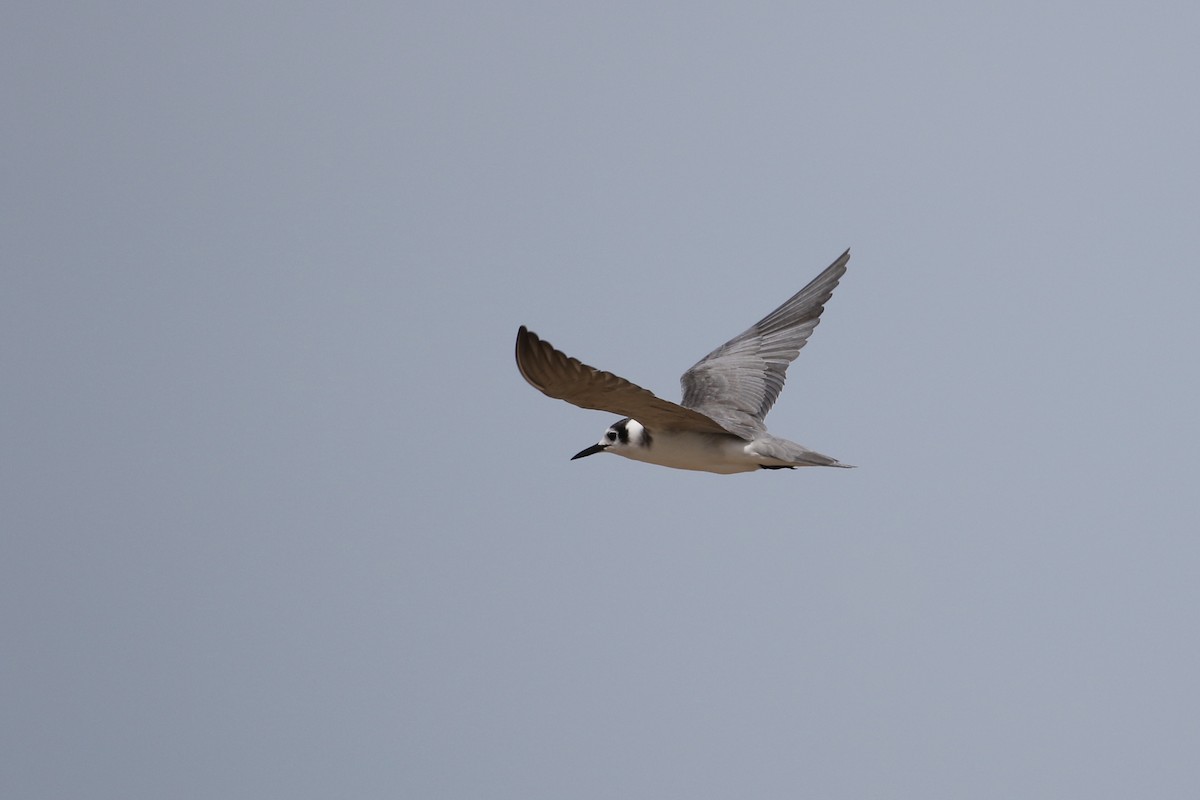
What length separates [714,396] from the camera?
1320 cm

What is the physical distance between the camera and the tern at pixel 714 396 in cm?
962

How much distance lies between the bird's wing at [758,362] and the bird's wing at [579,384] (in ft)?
6.54

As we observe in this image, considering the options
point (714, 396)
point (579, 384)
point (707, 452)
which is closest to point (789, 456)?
point (707, 452)

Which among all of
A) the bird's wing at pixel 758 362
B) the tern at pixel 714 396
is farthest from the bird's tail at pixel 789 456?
the bird's wing at pixel 758 362

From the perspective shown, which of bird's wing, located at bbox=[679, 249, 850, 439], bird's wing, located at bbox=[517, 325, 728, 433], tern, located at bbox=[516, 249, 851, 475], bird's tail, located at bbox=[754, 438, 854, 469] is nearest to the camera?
bird's wing, located at bbox=[517, 325, 728, 433]

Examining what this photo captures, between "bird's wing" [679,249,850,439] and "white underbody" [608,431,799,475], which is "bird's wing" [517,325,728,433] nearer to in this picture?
"white underbody" [608,431,799,475]

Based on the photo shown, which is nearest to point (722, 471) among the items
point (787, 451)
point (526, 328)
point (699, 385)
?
point (787, 451)

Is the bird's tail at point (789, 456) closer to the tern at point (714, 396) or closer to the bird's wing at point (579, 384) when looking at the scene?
the tern at point (714, 396)

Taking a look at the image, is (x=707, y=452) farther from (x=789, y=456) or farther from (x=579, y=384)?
(x=579, y=384)

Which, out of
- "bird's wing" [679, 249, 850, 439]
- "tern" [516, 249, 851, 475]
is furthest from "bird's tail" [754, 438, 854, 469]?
"bird's wing" [679, 249, 850, 439]

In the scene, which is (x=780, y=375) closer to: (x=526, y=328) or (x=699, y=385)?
(x=699, y=385)

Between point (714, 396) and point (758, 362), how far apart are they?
2.86ft

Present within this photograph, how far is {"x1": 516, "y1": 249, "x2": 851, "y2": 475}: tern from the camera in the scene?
31.6 feet

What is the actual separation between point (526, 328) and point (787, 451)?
308cm
